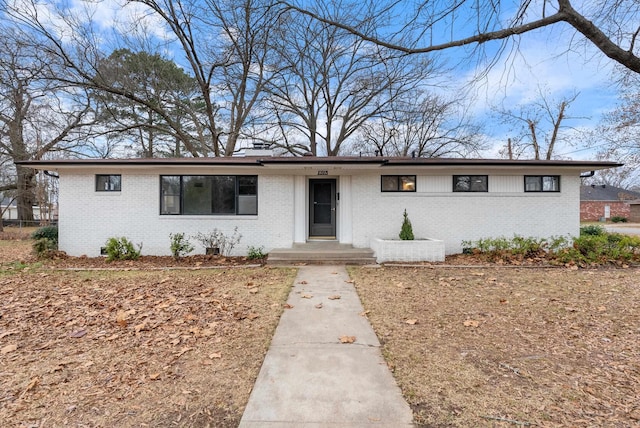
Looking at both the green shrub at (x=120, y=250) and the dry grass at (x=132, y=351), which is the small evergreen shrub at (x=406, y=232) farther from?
the green shrub at (x=120, y=250)

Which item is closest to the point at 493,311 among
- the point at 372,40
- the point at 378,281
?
the point at 378,281

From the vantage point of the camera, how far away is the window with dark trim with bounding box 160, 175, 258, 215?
31.0 feet

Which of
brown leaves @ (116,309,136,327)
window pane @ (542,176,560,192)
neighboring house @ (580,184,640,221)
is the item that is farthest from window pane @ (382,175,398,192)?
neighboring house @ (580,184,640,221)

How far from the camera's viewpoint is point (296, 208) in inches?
378

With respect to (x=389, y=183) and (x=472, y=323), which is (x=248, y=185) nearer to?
(x=389, y=183)

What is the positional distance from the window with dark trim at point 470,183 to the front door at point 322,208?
4.05 metres

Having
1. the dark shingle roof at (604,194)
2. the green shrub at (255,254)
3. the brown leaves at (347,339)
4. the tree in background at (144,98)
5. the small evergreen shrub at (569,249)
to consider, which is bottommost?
the brown leaves at (347,339)

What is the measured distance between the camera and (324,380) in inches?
105

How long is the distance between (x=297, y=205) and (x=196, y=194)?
3.31 m

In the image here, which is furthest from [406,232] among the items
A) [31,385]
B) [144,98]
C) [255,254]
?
[144,98]

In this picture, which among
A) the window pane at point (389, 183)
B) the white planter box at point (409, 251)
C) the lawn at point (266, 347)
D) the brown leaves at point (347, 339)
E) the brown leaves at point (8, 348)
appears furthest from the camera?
the window pane at point (389, 183)

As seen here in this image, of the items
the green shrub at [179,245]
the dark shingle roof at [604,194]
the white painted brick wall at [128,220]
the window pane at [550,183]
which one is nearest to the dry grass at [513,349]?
the window pane at [550,183]

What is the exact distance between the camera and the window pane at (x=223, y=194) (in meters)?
9.47

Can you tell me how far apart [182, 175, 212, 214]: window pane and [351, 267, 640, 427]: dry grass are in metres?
5.96
